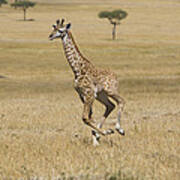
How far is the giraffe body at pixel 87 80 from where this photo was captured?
36.0ft

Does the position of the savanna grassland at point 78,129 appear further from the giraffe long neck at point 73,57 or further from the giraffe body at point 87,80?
the giraffe long neck at point 73,57

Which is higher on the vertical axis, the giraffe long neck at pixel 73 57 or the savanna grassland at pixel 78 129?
the giraffe long neck at pixel 73 57

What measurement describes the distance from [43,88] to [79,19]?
330 feet

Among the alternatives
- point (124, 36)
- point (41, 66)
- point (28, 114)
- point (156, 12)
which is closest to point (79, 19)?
point (156, 12)

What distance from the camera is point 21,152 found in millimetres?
9938

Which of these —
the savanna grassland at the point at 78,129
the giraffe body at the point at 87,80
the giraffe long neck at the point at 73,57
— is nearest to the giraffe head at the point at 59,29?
the giraffe body at the point at 87,80

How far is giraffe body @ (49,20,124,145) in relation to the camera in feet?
36.0

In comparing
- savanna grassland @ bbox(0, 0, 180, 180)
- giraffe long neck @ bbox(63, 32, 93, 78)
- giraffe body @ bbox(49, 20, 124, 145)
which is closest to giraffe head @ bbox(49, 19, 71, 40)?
giraffe body @ bbox(49, 20, 124, 145)

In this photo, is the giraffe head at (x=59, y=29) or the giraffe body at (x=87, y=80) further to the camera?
the giraffe head at (x=59, y=29)

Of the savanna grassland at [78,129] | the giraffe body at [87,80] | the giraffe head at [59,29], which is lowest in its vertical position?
the savanna grassland at [78,129]

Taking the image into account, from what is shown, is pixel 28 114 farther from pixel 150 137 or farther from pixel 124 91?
pixel 124 91

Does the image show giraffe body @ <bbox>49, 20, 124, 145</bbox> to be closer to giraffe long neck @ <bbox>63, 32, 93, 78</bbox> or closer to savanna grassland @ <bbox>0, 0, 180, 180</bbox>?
giraffe long neck @ <bbox>63, 32, 93, 78</bbox>

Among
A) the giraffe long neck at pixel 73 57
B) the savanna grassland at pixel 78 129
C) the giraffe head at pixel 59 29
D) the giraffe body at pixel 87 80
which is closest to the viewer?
the savanna grassland at pixel 78 129

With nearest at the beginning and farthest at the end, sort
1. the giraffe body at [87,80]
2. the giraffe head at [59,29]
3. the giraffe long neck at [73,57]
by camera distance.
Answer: the giraffe body at [87,80], the giraffe head at [59,29], the giraffe long neck at [73,57]
